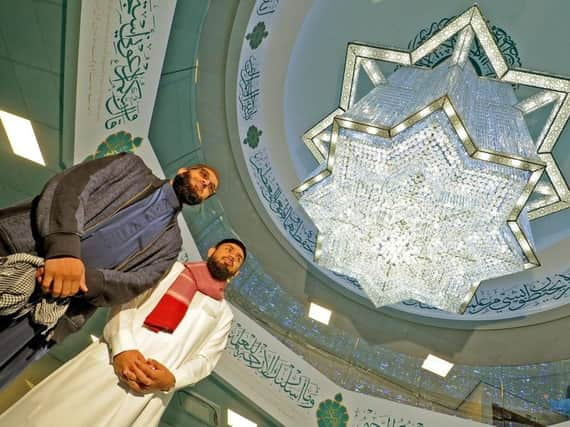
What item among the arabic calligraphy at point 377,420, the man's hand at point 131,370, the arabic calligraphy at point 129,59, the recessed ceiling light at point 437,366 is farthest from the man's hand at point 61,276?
the recessed ceiling light at point 437,366

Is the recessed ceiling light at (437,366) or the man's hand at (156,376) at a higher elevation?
the recessed ceiling light at (437,366)

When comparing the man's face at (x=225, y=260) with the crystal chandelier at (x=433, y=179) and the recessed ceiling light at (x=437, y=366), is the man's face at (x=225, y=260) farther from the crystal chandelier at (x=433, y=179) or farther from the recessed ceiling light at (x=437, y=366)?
the recessed ceiling light at (x=437, y=366)

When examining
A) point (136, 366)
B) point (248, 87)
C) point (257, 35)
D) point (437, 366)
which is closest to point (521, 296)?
point (437, 366)

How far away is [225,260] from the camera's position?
2020 millimetres

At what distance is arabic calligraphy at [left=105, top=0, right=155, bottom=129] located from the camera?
2.26 m

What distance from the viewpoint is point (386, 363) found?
11.3 ft

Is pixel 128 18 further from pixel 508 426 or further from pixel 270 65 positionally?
pixel 508 426

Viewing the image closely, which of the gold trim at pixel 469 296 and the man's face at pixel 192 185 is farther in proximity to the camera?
the gold trim at pixel 469 296

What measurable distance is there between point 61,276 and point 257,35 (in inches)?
86.6

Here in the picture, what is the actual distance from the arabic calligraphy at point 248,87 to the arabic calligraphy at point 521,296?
2430 millimetres

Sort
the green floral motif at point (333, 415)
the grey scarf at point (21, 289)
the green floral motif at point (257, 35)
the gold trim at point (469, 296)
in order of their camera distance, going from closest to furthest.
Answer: the grey scarf at point (21, 289) → the gold trim at point (469, 296) → the green floral motif at point (257, 35) → the green floral motif at point (333, 415)

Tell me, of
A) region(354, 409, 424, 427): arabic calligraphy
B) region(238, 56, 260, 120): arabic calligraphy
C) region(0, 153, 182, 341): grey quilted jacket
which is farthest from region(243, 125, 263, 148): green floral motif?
region(354, 409, 424, 427): arabic calligraphy

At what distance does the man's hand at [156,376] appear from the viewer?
1644 mm

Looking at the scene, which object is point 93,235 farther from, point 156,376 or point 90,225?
point 156,376
